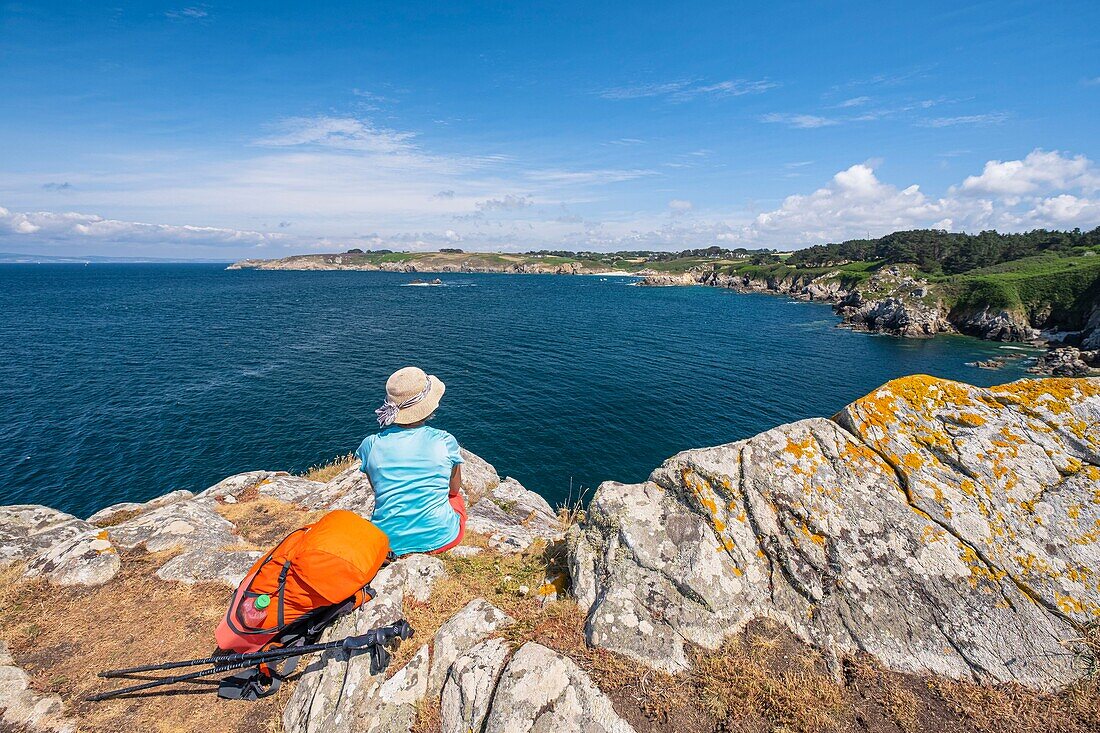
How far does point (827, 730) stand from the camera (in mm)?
4793

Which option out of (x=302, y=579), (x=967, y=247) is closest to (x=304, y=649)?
(x=302, y=579)

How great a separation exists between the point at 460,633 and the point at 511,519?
748 centimetres

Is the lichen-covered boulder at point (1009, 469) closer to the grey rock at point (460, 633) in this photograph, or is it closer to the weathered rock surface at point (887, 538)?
the weathered rock surface at point (887, 538)

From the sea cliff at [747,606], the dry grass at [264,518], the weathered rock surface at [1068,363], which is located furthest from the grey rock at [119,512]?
the weathered rock surface at [1068,363]

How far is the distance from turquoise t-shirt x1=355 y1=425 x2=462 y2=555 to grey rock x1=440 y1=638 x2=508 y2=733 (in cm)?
216

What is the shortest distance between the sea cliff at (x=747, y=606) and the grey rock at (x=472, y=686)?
1.1 inches

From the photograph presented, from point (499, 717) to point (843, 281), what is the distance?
153 meters

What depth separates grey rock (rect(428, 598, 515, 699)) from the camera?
18.4ft

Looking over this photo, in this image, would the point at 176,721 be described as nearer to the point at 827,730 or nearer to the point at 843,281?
the point at 827,730

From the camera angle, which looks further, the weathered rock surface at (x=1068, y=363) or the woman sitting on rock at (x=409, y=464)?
the weathered rock surface at (x=1068, y=363)

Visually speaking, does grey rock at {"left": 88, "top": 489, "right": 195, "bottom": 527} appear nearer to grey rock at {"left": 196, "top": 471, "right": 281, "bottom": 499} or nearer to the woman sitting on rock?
grey rock at {"left": 196, "top": 471, "right": 281, "bottom": 499}

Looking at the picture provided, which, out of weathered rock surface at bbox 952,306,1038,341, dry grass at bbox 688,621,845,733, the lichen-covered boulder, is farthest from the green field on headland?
dry grass at bbox 688,621,845,733

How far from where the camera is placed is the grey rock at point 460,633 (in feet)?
18.4

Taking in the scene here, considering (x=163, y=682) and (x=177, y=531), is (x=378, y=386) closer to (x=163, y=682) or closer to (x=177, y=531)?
(x=177, y=531)
